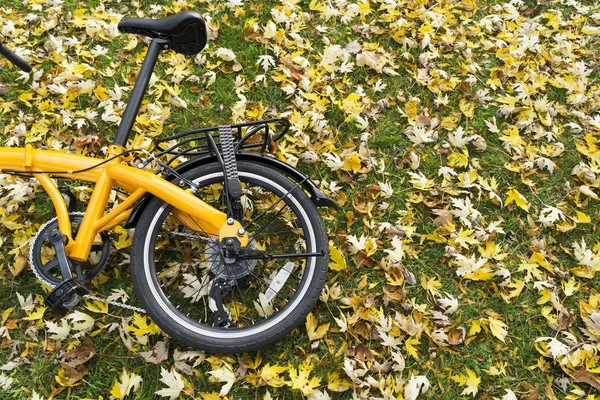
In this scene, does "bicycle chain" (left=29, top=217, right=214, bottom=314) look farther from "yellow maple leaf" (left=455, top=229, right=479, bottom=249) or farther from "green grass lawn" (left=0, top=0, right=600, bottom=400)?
"yellow maple leaf" (left=455, top=229, right=479, bottom=249)

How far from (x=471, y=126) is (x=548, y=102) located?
0.87 m

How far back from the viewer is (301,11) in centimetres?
456

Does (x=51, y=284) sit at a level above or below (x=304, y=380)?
above

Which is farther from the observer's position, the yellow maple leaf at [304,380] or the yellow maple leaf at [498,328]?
the yellow maple leaf at [498,328]

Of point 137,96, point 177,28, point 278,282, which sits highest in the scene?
point 177,28

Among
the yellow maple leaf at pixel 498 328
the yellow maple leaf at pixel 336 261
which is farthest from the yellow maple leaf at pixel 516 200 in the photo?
the yellow maple leaf at pixel 336 261

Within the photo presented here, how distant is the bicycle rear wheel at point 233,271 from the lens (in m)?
2.57

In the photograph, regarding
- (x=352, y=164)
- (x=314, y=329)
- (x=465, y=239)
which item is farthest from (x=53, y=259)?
(x=465, y=239)

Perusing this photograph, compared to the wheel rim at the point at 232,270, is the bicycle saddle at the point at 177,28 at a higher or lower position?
higher

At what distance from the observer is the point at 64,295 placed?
8.35 feet

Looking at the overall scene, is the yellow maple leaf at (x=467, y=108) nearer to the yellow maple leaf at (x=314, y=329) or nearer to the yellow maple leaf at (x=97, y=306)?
the yellow maple leaf at (x=314, y=329)

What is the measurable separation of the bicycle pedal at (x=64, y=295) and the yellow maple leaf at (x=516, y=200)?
10.5 ft

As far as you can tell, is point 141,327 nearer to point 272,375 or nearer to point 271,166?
point 272,375

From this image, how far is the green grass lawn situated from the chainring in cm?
18
